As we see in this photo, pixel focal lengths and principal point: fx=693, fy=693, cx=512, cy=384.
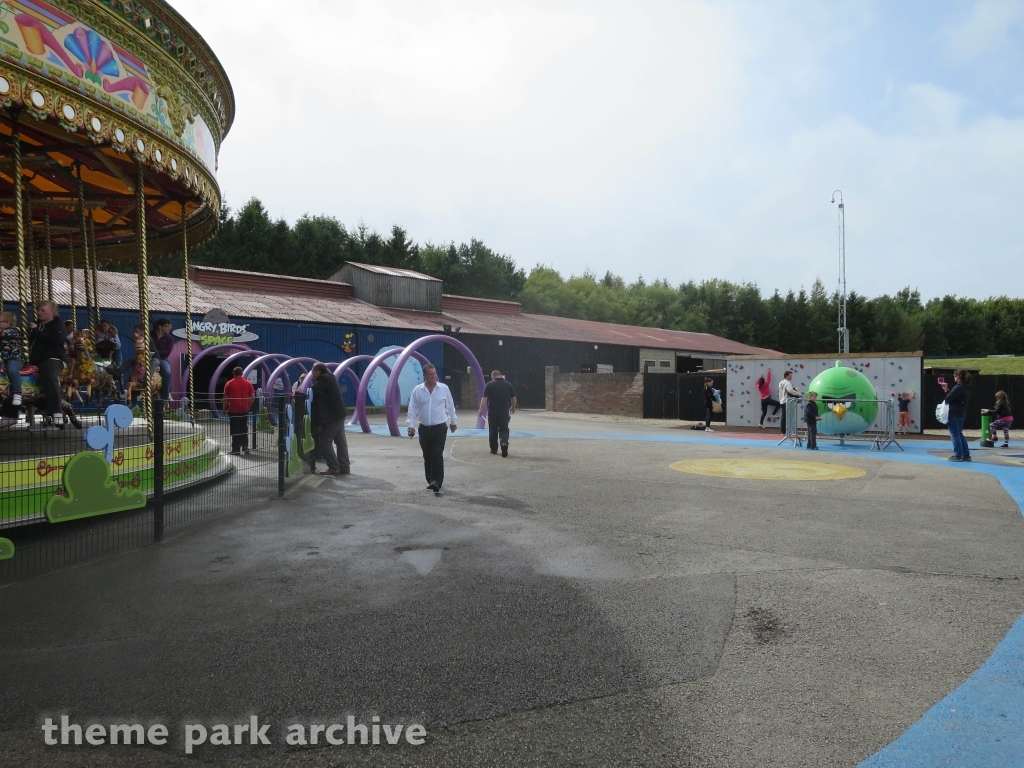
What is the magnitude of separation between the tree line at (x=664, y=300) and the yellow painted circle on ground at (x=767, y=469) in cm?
4885

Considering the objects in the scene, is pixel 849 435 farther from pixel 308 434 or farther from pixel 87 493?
pixel 87 493

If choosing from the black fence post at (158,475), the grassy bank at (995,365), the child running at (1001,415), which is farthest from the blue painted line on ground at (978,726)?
the grassy bank at (995,365)

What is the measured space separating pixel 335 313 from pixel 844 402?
80.6 feet

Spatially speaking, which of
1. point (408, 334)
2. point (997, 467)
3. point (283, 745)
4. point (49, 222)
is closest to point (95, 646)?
point (283, 745)

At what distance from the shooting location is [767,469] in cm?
1235

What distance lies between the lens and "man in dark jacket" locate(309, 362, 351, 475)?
1177 centimetres

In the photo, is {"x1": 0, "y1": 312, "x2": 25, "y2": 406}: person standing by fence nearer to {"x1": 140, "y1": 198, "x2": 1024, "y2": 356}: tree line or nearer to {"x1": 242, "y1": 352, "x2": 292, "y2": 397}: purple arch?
{"x1": 242, "y1": 352, "x2": 292, "y2": 397}: purple arch

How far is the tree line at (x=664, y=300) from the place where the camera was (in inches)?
2247

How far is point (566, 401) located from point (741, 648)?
2841cm

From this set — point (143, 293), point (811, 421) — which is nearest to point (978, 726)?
point (143, 293)

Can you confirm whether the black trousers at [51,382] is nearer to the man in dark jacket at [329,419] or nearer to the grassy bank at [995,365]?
the man in dark jacket at [329,419]

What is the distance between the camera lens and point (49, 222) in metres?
12.8

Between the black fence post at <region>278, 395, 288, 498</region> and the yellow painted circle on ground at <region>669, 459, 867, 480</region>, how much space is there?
6641 mm

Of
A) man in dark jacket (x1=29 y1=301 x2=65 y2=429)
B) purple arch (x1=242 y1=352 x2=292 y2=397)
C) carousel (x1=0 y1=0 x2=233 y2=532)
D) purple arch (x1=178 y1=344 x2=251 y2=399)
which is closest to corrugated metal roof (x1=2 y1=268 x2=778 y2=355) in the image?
purple arch (x1=178 y1=344 x2=251 y2=399)
